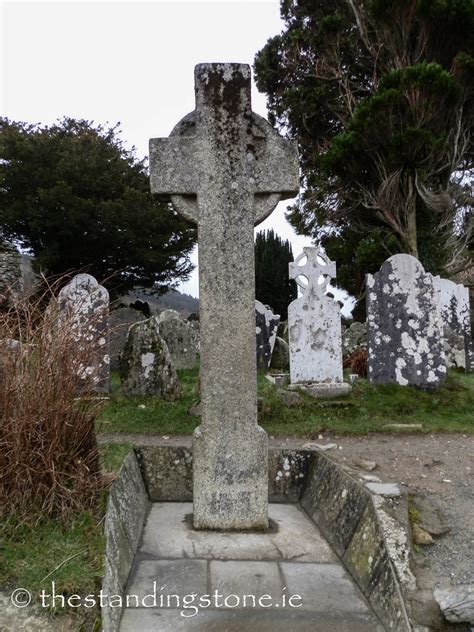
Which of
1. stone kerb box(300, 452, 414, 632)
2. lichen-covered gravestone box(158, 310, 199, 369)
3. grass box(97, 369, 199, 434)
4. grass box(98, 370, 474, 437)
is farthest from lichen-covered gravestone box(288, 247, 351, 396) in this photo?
stone kerb box(300, 452, 414, 632)

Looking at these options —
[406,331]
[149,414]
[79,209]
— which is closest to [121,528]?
[149,414]

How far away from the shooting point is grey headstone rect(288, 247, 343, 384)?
30.9 feet

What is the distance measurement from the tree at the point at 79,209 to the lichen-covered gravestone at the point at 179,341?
8685 mm

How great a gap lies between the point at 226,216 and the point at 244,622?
7.87 feet

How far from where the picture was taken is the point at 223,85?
3592 millimetres

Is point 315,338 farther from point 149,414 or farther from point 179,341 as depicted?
point 179,341

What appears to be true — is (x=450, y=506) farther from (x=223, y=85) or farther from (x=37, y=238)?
(x=37, y=238)

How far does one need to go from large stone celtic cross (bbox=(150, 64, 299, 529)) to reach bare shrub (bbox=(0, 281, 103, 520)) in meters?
0.78

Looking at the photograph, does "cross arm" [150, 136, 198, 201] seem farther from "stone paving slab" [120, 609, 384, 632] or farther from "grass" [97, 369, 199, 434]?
"grass" [97, 369, 199, 434]

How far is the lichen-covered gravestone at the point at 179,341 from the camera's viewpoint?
12468 mm

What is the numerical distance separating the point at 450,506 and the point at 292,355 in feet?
17.3

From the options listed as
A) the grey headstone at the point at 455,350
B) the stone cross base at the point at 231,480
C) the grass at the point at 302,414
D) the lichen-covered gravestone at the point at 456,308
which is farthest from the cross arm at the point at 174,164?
the lichen-covered gravestone at the point at 456,308

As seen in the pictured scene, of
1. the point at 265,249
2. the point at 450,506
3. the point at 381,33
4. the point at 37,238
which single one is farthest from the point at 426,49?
the point at 450,506

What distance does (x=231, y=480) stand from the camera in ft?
11.3
